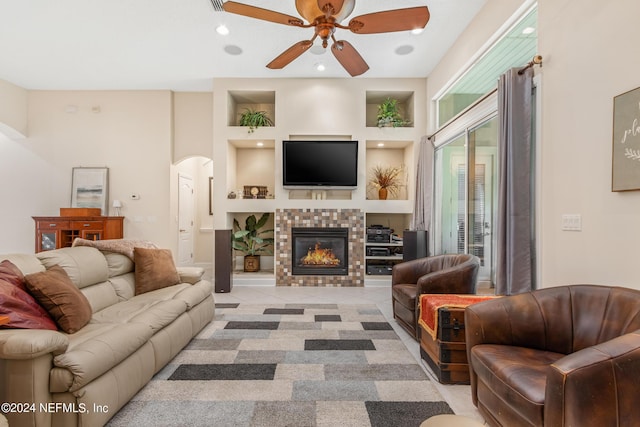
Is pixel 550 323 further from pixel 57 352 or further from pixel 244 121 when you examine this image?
pixel 244 121

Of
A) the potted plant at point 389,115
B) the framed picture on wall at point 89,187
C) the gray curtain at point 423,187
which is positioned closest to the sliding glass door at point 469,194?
the gray curtain at point 423,187

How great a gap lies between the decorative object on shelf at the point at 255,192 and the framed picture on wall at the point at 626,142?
15.9 ft

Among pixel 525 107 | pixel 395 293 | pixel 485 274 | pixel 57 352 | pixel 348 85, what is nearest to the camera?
pixel 57 352

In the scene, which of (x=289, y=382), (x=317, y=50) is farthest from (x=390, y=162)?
(x=289, y=382)

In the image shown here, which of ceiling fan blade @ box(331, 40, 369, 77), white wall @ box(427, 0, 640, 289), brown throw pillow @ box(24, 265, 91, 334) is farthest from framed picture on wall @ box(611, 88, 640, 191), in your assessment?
brown throw pillow @ box(24, 265, 91, 334)

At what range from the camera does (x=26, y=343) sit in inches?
60.5

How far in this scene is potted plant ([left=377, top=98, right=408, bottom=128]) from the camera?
5672 millimetres

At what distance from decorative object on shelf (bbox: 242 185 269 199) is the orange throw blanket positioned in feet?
12.5

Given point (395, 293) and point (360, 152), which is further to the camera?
point (360, 152)

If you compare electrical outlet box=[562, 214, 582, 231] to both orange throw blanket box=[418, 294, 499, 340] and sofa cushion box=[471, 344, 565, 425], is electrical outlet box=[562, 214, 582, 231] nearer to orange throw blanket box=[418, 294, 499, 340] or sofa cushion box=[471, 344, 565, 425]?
orange throw blanket box=[418, 294, 499, 340]

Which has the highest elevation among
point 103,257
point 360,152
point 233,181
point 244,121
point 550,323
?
point 244,121

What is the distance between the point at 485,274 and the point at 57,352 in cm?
410

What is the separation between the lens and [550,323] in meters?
1.91

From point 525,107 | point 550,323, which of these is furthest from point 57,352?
point 525,107
